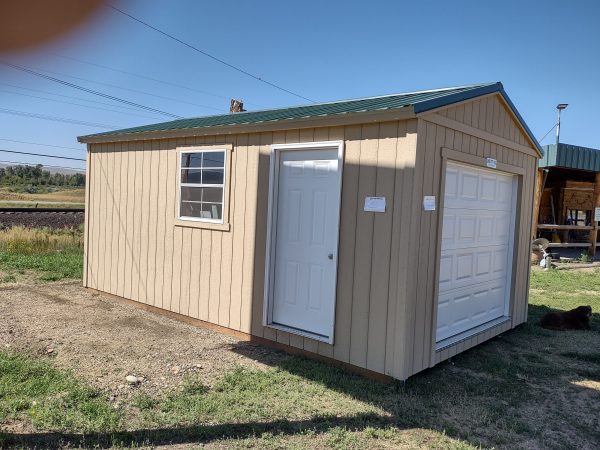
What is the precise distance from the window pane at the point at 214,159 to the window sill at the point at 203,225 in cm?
73

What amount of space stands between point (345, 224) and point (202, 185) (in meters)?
2.29

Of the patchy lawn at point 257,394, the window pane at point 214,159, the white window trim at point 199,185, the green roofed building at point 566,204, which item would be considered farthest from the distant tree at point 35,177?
the patchy lawn at point 257,394

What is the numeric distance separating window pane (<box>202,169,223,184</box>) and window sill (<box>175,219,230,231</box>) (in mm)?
518

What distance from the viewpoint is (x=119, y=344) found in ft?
17.1

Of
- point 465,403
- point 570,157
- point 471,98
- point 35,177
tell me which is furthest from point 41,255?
point 35,177

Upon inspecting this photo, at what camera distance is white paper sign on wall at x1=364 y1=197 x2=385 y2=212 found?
14.4 feet

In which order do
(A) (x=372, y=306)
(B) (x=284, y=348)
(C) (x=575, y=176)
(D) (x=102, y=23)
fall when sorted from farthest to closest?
(C) (x=575, y=176) → (B) (x=284, y=348) → (A) (x=372, y=306) → (D) (x=102, y=23)

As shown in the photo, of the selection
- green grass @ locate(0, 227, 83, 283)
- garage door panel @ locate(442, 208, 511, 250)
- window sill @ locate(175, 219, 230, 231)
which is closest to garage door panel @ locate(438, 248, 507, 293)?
garage door panel @ locate(442, 208, 511, 250)

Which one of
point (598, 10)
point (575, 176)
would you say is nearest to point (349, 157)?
point (598, 10)

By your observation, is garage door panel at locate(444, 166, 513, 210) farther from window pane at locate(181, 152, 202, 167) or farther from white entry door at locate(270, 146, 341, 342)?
window pane at locate(181, 152, 202, 167)

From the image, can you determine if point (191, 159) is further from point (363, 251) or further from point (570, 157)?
point (570, 157)

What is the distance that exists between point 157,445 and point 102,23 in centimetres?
258

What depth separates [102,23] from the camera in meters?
1.64

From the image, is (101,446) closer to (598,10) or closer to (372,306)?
(372,306)
